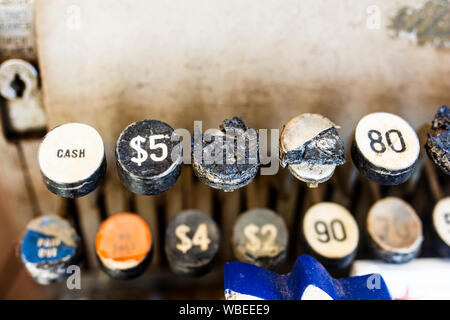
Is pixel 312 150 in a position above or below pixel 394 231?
above

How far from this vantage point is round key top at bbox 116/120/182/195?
4.39 ft

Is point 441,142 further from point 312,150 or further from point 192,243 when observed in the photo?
point 192,243

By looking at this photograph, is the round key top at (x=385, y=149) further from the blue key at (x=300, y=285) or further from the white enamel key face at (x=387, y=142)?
the blue key at (x=300, y=285)

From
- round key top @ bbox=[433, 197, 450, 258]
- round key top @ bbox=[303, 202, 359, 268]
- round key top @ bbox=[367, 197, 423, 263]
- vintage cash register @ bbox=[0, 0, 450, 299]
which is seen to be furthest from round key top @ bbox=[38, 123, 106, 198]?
round key top @ bbox=[433, 197, 450, 258]

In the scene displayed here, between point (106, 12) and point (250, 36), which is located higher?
point (106, 12)

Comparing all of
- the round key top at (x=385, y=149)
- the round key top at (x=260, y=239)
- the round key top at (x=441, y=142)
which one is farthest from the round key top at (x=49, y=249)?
the round key top at (x=441, y=142)

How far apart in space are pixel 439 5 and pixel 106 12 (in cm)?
142

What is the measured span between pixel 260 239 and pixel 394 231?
58 cm

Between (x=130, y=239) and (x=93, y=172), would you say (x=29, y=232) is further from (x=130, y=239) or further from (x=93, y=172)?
(x=93, y=172)

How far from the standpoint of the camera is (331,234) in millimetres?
1710

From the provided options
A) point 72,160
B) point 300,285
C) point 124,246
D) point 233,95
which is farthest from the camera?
point 233,95

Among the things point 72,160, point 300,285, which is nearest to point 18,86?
point 72,160
